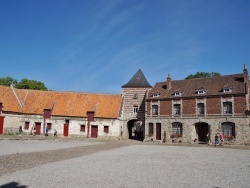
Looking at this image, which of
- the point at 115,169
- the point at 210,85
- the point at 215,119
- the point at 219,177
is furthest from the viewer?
the point at 210,85

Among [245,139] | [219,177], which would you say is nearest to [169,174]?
[219,177]

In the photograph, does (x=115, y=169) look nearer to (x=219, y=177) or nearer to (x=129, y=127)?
(x=219, y=177)

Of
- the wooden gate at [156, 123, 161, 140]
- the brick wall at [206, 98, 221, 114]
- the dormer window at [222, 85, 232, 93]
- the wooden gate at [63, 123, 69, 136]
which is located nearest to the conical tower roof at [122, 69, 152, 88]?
the wooden gate at [156, 123, 161, 140]

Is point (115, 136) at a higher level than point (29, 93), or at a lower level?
lower

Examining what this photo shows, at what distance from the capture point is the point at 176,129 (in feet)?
94.8

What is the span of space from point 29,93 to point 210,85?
2347cm

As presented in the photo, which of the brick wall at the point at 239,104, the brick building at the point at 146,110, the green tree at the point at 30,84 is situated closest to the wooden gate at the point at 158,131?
the brick building at the point at 146,110

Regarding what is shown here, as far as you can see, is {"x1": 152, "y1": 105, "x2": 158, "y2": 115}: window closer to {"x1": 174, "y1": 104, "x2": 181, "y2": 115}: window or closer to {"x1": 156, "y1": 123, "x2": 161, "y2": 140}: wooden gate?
{"x1": 156, "y1": 123, "x2": 161, "y2": 140}: wooden gate

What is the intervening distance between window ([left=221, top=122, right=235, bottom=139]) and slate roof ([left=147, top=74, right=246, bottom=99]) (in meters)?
3.20

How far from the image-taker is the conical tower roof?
112ft

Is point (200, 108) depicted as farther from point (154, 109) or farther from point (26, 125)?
point (26, 125)

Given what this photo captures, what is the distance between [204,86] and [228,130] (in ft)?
18.9

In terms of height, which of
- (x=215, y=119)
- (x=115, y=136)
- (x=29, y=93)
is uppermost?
(x=29, y=93)

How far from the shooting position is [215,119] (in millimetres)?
26312
